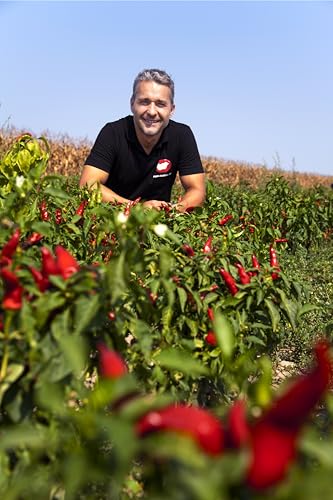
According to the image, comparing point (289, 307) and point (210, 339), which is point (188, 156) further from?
point (210, 339)

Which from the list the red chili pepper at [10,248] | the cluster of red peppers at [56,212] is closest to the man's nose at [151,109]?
the cluster of red peppers at [56,212]

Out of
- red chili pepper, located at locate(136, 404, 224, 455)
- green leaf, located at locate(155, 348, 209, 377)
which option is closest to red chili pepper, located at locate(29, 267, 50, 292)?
green leaf, located at locate(155, 348, 209, 377)

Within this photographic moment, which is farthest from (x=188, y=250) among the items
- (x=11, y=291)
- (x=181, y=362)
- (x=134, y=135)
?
(x=134, y=135)

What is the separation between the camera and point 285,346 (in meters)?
4.37

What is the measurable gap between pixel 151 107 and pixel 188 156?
27.1 inches

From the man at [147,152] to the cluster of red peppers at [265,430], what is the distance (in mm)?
3289

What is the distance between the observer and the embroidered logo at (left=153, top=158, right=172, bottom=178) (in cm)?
470

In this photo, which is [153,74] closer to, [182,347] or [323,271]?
[182,347]

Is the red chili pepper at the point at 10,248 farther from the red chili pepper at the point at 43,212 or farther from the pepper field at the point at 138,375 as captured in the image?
the red chili pepper at the point at 43,212

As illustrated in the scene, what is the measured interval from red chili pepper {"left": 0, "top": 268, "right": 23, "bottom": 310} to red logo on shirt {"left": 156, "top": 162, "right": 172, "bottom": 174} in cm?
334

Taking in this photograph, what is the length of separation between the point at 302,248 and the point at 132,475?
5.78m

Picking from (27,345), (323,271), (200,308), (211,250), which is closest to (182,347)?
(200,308)

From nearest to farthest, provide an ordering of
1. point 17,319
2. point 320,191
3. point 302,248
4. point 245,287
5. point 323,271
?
point 17,319
point 245,287
point 323,271
point 302,248
point 320,191

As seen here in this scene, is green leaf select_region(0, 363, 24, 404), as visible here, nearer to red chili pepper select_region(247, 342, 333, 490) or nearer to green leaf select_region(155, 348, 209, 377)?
green leaf select_region(155, 348, 209, 377)
